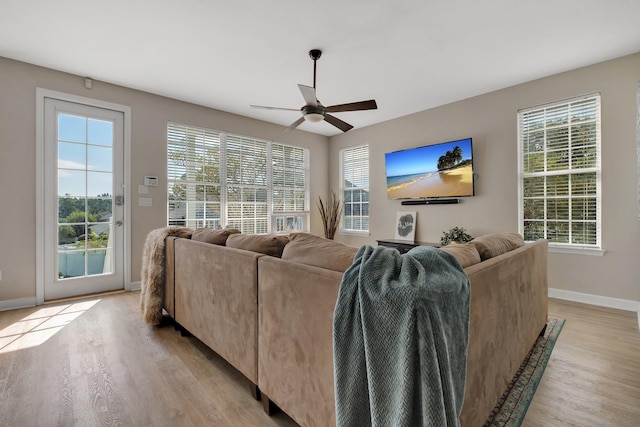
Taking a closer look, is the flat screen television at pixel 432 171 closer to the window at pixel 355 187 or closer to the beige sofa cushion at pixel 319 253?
the window at pixel 355 187

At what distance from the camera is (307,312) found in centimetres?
121

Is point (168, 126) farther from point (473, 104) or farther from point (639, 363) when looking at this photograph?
point (639, 363)

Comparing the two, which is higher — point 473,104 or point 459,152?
point 473,104

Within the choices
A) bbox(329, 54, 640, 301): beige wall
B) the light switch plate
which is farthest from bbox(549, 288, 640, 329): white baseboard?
the light switch plate

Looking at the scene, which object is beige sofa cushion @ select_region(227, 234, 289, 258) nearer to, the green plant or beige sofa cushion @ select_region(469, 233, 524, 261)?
beige sofa cushion @ select_region(469, 233, 524, 261)

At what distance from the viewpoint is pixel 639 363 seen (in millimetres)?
1971

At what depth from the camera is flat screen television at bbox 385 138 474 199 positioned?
4.12 metres

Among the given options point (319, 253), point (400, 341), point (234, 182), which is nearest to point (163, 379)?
point (319, 253)

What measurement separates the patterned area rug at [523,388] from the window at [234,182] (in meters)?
4.08

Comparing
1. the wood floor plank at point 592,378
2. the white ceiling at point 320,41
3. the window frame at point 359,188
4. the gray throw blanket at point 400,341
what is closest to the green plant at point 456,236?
the wood floor plank at point 592,378

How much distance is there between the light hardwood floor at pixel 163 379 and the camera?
1.47 meters

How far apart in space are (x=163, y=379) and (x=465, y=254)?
185 cm

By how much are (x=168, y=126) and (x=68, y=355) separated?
307 centimetres

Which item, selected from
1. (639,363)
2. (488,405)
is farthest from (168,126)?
(639,363)
